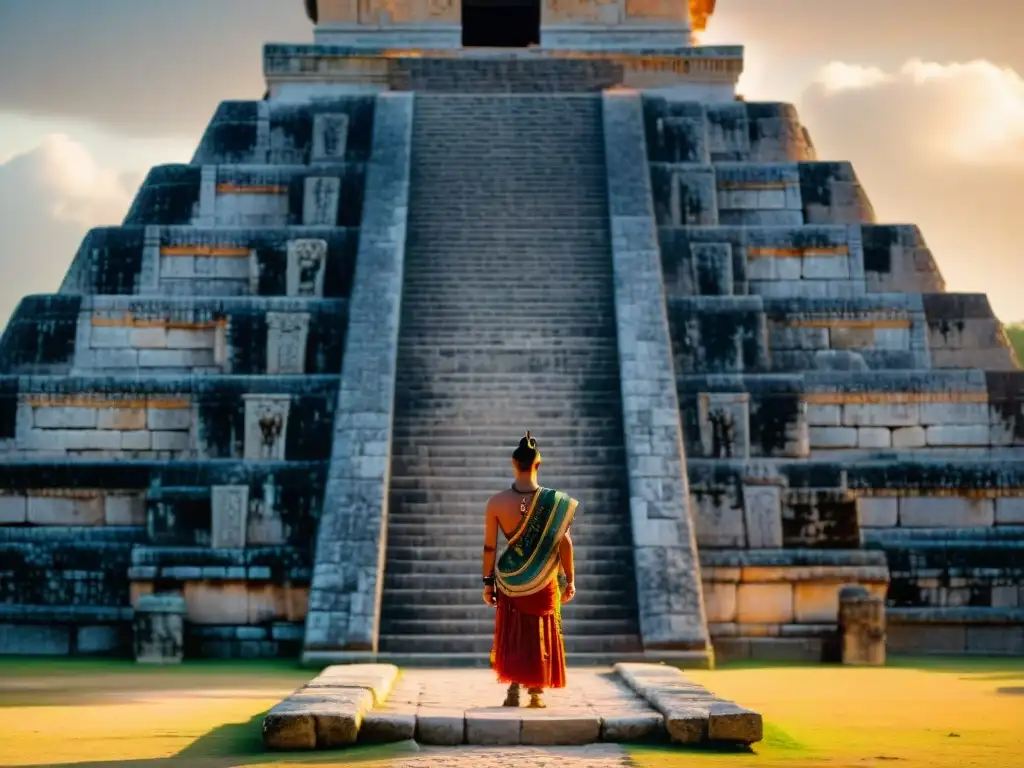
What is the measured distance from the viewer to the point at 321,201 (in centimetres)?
2152

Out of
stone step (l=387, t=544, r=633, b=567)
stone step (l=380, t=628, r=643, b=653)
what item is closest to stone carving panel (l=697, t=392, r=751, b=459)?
stone step (l=387, t=544, r=633, b=567)

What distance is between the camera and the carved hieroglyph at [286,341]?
18859 millimetres

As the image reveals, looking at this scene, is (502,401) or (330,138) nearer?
(502,401)

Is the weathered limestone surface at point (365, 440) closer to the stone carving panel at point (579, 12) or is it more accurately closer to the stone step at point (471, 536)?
the stone step at point (471, 536)

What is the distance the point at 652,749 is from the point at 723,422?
9101mm

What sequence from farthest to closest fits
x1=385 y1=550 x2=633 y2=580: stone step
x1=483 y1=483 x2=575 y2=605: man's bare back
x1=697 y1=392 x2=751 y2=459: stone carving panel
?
x1=697 y1=392 x2=751 y2=459: stone carving panel → x1=385 y1=550 x2=633 y2=580: stone step → x1=483 y1=483 x2=575 y2=605: man's bare back

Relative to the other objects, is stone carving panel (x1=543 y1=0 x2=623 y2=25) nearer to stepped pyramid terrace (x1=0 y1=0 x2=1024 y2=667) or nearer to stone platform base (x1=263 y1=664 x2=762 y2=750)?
stepped pyramid terrace (x1=0 y1=0 x2=1024 y2=667)

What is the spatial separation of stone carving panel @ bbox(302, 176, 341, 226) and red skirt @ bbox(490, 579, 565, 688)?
11.8 m

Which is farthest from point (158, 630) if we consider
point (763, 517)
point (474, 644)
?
point (763, 517)

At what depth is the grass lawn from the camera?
8.74 m

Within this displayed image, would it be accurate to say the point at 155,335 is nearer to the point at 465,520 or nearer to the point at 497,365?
the point at 497,365

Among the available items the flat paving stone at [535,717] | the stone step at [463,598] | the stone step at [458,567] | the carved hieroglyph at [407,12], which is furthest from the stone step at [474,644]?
the carved hieroglyph at [407,12]

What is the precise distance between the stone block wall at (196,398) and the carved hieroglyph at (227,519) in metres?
0.01

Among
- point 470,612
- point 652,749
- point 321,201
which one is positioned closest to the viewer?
point 652,749
